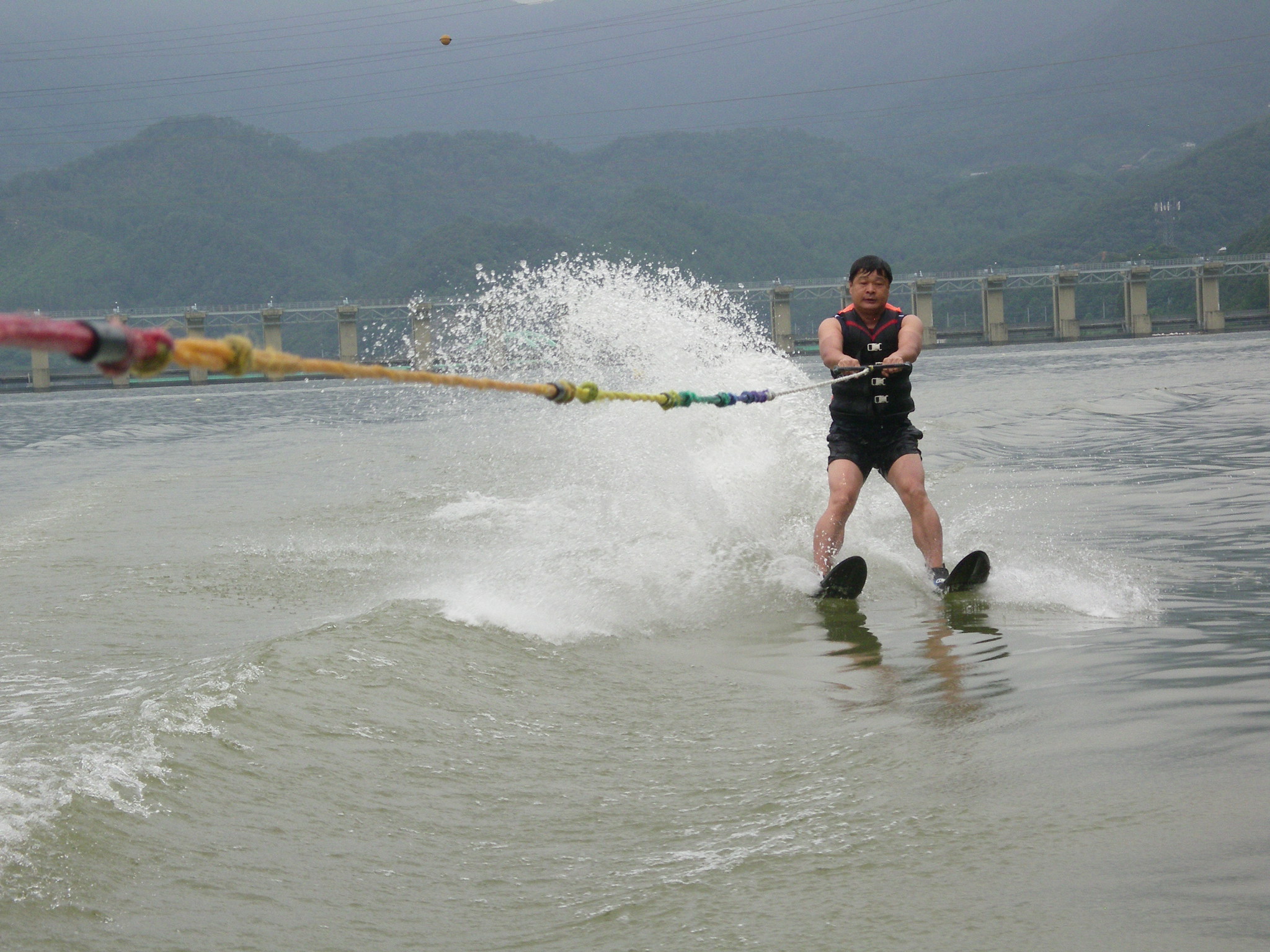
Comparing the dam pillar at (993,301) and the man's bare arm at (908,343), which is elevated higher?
the dam pillar at (993,301)

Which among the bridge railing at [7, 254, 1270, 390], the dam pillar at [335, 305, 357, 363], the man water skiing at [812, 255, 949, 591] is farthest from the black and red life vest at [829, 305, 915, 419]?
the dam pillar at [335, 305, 357, 363]

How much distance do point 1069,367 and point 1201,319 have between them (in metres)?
58.6

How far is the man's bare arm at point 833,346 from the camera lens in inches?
261

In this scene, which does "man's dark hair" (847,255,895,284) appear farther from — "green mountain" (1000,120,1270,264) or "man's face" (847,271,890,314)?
"green mountain" (1000,120,1270,264)

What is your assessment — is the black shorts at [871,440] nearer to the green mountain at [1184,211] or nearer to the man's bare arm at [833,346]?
the man's bare arm at [833,346]

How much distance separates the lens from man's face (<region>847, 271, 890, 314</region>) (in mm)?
6668

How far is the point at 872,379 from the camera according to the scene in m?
6.65

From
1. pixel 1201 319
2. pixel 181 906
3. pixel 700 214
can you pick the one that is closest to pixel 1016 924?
pixel 181 906

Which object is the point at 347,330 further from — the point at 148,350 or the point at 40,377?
the point at 148,350

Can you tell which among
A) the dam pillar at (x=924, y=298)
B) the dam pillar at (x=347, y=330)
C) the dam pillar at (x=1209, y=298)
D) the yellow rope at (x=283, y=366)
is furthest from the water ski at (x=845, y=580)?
the dam pillar at (x=1209, y=298)

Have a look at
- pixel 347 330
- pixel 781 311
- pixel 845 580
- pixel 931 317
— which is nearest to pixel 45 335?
pixel 845 580

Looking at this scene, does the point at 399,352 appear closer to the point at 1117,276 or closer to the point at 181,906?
the point at 1117,276

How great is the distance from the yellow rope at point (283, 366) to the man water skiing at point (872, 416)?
9.16 feet

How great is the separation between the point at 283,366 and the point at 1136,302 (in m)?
99.8
